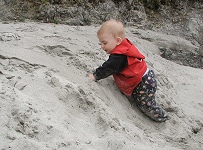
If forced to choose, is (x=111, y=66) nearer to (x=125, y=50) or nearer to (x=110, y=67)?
(x=110, y=67)

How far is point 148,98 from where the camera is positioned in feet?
9.42

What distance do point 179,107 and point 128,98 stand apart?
0.72 m

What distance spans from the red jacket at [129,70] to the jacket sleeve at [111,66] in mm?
48

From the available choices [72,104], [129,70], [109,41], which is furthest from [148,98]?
[72,104]

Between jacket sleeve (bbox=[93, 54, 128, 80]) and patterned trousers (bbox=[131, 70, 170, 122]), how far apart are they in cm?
31

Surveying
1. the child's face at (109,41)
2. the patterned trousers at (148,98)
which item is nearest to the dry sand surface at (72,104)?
the patterned trousers at (148,98)

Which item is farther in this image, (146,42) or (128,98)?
(146,42)

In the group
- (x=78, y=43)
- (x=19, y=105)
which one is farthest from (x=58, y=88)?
(x=78, y=43)

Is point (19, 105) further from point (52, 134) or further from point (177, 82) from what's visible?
point (177, 82)

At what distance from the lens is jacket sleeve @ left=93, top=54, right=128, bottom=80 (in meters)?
2.67

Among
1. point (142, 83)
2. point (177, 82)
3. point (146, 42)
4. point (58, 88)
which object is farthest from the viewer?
point (146, 42)

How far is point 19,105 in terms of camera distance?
1893mm

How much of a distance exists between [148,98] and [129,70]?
372 millimetres

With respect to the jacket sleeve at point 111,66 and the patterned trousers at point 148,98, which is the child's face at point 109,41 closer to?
the jacket sleeve at point 111,66
